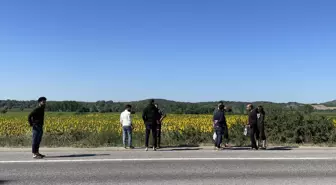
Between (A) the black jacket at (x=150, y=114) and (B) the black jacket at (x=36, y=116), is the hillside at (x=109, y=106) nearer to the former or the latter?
(A) the black jacket at (x=150, y=114)

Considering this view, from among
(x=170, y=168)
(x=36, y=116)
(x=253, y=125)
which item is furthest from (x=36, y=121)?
(x=253, y=125)

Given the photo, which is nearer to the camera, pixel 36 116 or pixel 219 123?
pixel 36 116

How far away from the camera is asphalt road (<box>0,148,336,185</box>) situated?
8516 millimetres

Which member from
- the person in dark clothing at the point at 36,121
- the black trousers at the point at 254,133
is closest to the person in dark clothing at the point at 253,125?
the black trousers at the point at 254,133

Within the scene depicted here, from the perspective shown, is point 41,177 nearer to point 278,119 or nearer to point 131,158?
point 131,158

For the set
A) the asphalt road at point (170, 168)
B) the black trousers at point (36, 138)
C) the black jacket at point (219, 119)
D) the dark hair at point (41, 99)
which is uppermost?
the dark hair at point (41, 99)

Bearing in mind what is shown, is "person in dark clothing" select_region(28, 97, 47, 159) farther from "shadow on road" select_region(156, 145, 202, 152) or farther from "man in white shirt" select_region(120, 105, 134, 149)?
"shadow on road" select_region(156, 145, 202, 152)

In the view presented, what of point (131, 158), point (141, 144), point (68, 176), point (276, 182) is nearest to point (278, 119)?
point (141, 144)

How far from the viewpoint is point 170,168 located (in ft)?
32.7

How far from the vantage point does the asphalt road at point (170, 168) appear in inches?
335

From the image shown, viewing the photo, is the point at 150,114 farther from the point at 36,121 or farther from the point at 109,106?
the point at 109,106

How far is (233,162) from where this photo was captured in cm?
1098

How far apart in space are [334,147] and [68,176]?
1141 centimetres

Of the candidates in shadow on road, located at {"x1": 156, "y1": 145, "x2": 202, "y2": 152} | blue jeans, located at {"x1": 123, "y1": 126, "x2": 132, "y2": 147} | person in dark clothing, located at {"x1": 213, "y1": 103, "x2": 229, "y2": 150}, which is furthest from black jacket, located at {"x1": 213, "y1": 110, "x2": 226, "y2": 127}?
blue jeans, located at {"x1": 123, "y1": 126, "x2": 132, "y2": 147}
